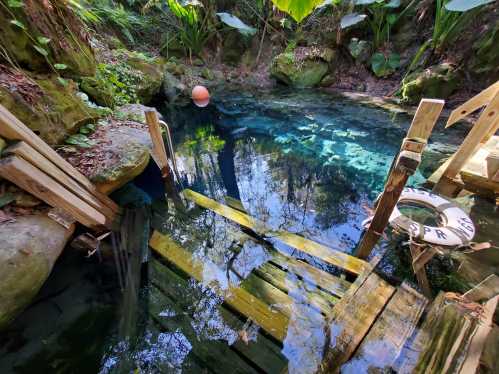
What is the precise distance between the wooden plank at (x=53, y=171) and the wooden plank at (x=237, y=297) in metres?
0.71

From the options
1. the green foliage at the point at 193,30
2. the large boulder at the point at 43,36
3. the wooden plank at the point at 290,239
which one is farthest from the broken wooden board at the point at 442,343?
the green foliage at the point at 193,30

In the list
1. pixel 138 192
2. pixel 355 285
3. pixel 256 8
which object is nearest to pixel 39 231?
pixel 138 192

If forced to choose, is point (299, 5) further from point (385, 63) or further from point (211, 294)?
point (385, 63)

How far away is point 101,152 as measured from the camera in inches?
109

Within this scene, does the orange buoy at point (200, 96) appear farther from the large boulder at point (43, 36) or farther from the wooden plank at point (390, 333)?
the wooden plank at point (390, 333)

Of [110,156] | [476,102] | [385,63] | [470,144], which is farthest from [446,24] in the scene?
[110,156]

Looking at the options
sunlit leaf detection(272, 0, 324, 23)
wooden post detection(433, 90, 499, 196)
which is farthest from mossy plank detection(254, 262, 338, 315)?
sunlit leaf detection(272, 0, 324, 23)

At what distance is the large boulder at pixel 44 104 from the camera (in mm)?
2238

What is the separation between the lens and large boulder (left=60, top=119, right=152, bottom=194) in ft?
8.45

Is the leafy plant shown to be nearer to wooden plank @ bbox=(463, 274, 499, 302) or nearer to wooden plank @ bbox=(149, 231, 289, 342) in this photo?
wooden plank @ bbox=(463, 274, 499, 302)

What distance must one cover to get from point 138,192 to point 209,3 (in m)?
8.94

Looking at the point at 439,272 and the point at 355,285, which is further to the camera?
the point at 439,272

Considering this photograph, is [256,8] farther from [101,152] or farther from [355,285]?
[355,285]

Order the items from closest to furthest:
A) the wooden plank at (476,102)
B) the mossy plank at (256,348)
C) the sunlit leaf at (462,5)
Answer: the mossy plank at (256,348) < the wooden plank at (476,102) < the sunlit leaf at (462,5)
